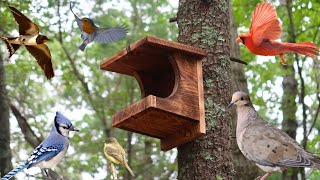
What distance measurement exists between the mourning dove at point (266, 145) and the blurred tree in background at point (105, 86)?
15.7 ft

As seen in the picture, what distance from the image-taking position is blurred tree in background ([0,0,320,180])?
988 cm

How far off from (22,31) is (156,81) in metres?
1.27

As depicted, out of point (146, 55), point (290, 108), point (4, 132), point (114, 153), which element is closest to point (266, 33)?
point (146, 55)

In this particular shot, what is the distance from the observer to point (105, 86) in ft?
43.5

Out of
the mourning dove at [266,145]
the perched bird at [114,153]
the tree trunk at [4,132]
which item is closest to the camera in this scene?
the mourning dove at [266,145]

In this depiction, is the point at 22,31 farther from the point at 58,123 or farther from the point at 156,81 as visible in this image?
the point at 156,81

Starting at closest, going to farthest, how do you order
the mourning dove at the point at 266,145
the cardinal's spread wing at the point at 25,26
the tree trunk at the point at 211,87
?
the mourning dove at the point at 266,145 → the cardinal's spread wing at the point at 25,26 → the tree trunk at the point at 211,87

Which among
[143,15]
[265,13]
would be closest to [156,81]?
[265,13]

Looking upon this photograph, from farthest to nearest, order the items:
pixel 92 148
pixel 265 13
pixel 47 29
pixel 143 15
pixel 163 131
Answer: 1. pixel 143 15
2. pixel 92 148
3. pixel 47 29
4. pixel 163 131
5. pixel 265 13

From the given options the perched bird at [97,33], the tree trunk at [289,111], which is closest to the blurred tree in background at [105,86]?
the tree trunk at [289,111]

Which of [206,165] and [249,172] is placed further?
[249,172]

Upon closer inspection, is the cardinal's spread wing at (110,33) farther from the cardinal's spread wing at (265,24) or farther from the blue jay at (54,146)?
the cardinal's spread wing at (265,24)

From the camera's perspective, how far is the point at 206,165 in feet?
15.6

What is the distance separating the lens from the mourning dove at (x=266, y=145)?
389 cm
